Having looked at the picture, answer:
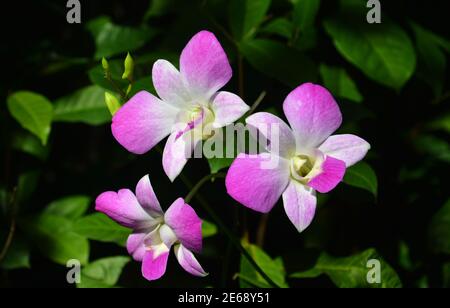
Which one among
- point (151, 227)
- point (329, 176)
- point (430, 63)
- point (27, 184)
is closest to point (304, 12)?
point (430, 63)

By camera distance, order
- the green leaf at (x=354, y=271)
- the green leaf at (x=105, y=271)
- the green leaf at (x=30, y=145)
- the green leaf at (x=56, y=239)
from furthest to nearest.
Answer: the green leaf at (x=30, y=145) < the green leaf at (x=56, y=239) < the green leaf at (x=105, y=271) < the green leaf at (x=354, y=271)

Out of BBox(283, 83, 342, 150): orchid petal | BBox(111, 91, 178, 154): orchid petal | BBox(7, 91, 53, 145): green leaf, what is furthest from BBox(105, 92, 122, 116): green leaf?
BBox(7, 91, 53, 145): green leaf

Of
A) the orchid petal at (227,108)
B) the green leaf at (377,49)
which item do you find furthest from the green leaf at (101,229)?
the green leaf at (377,49)

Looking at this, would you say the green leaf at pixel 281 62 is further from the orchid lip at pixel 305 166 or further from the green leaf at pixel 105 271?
the green leaf at pixel 105 271

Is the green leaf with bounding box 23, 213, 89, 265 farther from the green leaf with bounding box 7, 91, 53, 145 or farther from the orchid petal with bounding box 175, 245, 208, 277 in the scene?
the orchid petal with bounding box 175, 245, 208, 277

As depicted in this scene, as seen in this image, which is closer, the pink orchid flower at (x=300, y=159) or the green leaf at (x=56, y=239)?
the pink orchid flower at (x=300, y=159)

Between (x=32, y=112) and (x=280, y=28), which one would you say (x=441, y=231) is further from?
(x=32, y=112)

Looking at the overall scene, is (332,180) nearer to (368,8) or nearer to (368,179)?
(368,179)
